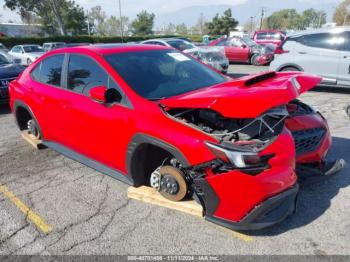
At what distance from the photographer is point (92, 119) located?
3.63 metres

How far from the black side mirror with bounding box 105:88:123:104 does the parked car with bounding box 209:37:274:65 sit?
48.0 feet

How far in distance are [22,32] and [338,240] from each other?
72.5 metres

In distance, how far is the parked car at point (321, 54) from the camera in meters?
8.61

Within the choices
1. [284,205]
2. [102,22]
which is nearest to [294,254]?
[284,205]

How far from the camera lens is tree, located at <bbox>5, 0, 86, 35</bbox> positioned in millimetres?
45803

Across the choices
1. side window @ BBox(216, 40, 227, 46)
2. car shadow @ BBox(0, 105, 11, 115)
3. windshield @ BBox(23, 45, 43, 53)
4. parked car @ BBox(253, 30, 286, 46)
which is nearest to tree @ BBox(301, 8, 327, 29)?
parked car @ BBox(253, 30, 286, 46)

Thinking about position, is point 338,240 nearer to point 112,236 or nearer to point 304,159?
point 304,159

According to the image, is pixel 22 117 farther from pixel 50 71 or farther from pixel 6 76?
pixel 6 76

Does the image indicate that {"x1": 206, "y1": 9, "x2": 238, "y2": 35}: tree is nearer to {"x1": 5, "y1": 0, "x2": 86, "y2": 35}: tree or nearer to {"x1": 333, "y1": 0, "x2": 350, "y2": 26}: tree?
{"x1": 5, "y1": 0, "x2": 86, "y2": 35}: tree

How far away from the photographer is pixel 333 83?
8781mm

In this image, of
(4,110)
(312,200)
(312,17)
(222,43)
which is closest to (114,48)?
(312,200)

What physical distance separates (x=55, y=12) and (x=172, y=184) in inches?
1946

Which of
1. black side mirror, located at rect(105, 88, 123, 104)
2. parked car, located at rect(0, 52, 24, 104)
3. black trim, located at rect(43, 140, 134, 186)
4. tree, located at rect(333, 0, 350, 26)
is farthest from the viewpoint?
tree, located at rect(333, 0, 350, 26)

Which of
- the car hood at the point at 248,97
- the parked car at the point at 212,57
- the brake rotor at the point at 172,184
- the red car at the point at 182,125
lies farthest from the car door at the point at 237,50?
the brake rotor at the point at 172,184
